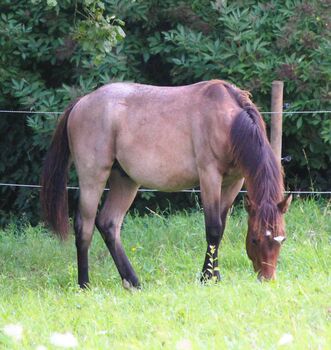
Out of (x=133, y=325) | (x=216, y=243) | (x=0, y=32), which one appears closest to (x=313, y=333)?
(x=133, y=325)

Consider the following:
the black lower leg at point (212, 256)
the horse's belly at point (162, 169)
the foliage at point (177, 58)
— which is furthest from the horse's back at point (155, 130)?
the foliage at point (177, 58)

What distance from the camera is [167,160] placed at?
712 cm

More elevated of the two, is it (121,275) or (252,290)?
(252,290)

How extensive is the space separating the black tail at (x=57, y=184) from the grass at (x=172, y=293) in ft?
1.53

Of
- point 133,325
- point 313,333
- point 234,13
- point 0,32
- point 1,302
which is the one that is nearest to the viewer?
point 313,333

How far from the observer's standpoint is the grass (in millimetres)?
4555

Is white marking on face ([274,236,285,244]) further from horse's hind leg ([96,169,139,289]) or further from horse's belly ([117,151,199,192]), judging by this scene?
horse's hind leg ([96,169,139,289])

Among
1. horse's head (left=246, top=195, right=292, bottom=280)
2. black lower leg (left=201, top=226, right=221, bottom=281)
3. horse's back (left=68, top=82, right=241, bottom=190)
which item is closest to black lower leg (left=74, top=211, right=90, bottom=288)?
horse's back (left=68, top=82, right=241, bottom=190)

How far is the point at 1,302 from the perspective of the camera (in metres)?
6.12

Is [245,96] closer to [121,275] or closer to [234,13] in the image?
[121,275]

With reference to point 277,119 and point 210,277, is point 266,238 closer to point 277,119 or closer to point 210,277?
point 210,277

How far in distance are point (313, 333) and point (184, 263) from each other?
312cm

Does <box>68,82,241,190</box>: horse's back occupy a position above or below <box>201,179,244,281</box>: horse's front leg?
above

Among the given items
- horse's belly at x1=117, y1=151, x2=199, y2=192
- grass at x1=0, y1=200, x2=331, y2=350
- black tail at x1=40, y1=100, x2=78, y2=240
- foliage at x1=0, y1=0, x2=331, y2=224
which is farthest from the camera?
foliage at x1=0, y1=0, x2=331, y2=224
